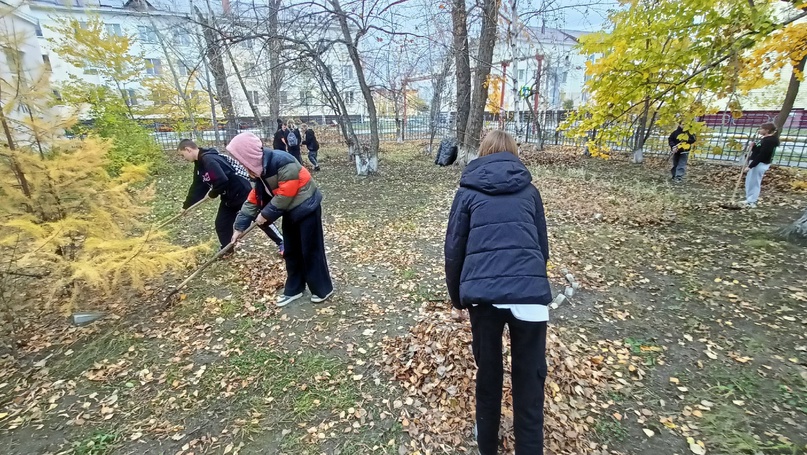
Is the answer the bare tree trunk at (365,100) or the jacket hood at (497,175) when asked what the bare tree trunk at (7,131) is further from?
the bare tree trunk at (365,100)

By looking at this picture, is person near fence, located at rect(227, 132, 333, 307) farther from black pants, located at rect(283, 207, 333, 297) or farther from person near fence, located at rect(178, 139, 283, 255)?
person near fence, located at rect(178, 139, 283, 255)

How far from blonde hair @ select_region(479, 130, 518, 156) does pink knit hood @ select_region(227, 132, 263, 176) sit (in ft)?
6.87

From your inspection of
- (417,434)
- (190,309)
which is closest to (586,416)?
(417,434)

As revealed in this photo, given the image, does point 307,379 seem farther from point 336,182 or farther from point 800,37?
point 336,182

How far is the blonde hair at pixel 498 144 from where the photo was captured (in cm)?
198

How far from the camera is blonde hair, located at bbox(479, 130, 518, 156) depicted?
198 cm

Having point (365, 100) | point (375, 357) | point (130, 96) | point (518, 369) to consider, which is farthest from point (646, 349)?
point (130, 96)

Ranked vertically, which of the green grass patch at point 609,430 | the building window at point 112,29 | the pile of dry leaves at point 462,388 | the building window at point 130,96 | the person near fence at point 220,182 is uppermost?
the building window at point 112,29

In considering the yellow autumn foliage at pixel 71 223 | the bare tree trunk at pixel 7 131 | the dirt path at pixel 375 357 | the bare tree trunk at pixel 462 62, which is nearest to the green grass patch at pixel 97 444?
the dirt path at pixel 375 357

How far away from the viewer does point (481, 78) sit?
36.3ft

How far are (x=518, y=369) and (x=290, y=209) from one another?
97.2 inches

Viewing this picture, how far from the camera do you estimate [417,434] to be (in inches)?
96.0

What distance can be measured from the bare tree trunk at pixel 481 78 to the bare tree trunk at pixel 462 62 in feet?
1.44

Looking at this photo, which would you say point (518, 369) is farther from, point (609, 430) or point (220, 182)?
point (220, 182)
